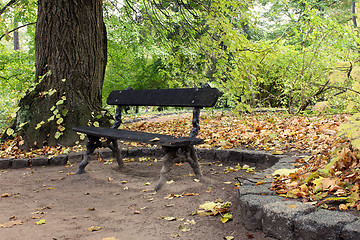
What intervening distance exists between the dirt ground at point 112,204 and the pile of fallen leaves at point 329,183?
45 cm

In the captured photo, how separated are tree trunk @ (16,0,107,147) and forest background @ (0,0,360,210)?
3.9 inches

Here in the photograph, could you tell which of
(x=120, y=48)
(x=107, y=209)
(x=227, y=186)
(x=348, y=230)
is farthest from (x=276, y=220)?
(x=120, y=48)

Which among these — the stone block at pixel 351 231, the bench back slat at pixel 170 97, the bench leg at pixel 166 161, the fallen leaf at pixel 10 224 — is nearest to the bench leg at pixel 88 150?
the bench back slat at pixel 170 97

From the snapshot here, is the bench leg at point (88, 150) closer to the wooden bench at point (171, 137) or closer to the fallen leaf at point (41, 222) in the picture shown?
the wooden bench at point (171, 137)

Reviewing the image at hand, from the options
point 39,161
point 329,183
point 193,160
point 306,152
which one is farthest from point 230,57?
point 329,183

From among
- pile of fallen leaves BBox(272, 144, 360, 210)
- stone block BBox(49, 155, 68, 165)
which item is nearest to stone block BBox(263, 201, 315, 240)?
pile of fallen leaves BBox(272, 144, 360, 210)

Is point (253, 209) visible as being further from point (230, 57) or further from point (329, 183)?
point (230, 57)

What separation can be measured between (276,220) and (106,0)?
873cm

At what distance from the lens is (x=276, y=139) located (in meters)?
4.84

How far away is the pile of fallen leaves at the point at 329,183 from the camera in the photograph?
6.67 feet

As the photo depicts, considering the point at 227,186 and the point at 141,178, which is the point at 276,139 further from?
the point at 141,178

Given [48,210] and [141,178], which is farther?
[141,178]

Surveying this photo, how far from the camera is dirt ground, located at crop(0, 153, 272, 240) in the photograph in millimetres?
2303

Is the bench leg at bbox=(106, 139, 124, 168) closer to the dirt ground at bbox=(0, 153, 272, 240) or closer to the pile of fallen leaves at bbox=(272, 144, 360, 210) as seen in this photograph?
the dirt ground at bbox=(0, 153, 272, 240)
